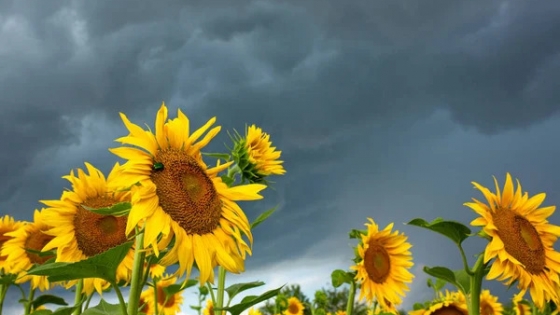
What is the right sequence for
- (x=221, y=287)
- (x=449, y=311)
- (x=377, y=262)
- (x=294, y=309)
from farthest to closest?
(x=294, y=309) → (x=377, y=262) → (x=449, y=311) → (x=221, y=287)

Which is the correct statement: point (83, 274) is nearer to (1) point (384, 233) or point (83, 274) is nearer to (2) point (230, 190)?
(2) point (230, 190)

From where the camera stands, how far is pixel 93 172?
4.27m

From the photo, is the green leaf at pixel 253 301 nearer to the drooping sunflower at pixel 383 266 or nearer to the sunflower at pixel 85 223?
the sunflower at pixel 85 223

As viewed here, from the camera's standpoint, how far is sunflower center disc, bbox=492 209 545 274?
450 cm

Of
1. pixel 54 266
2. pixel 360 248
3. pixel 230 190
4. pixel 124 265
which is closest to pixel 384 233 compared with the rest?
pixel 360 248

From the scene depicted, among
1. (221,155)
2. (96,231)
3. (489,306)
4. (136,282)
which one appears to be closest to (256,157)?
(221,155)

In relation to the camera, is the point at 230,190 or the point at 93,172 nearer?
the point at 230,190

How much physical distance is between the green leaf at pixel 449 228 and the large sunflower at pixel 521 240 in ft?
0.79

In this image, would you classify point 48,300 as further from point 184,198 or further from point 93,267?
point 93,267

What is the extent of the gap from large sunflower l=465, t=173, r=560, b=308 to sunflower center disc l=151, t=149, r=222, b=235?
2151 mm

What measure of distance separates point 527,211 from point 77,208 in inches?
137

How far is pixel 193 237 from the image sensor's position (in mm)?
3000

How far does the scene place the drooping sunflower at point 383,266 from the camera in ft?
19.6

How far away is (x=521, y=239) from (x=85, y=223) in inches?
126
